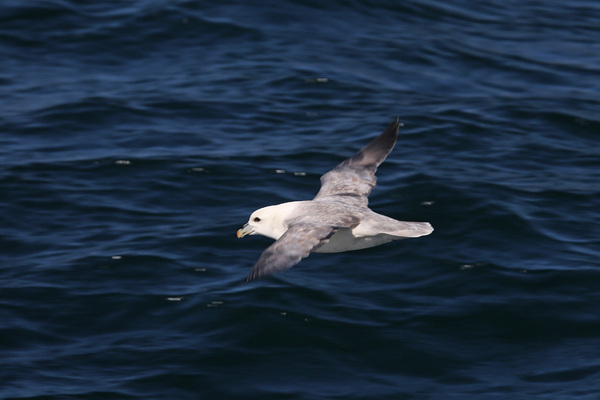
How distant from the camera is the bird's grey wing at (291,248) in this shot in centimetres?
750

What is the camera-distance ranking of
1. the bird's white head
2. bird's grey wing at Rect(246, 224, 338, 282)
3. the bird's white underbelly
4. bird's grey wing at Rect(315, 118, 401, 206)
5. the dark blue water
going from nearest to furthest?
bird's grey wing at Rect(246, 224, 338, 282) → the bird's white underbelly → the bird's white head → the dark blue water → bird's grey wing at Rect(315, 118, 401, 206)

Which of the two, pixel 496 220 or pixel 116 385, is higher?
pixel 496 220

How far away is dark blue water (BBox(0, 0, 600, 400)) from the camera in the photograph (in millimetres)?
9516

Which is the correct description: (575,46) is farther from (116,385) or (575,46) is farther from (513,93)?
(116,385)

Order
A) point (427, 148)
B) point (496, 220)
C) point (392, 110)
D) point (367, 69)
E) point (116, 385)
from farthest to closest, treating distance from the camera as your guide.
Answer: point (367, 69) < point (392, 110) < point (427, 148) < point (496, 220) < point (116, 385)

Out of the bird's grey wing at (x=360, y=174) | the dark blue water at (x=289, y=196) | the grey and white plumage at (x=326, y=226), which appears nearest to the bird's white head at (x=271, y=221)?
the grey and white plumage at (x=326, y=226)

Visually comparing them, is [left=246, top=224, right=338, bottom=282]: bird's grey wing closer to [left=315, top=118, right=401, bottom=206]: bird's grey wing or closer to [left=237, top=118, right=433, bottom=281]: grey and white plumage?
[left=237, top=118, right=433, bottom=281]: grey and white plumage

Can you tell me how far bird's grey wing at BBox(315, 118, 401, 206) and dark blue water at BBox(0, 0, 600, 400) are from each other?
1.14 m

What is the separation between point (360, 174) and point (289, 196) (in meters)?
2.08

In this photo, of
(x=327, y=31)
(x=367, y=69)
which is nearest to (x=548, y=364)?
(x=367, y=69)

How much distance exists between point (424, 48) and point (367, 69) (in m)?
1.59

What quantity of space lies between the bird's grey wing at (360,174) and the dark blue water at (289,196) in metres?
1.14

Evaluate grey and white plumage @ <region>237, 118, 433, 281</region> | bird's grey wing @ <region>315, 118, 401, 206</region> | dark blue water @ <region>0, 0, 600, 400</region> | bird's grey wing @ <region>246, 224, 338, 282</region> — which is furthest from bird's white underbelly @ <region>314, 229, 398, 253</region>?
dark blue water @ <region>0, 0, 600, 400</region>

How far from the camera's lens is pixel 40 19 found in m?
17.7
